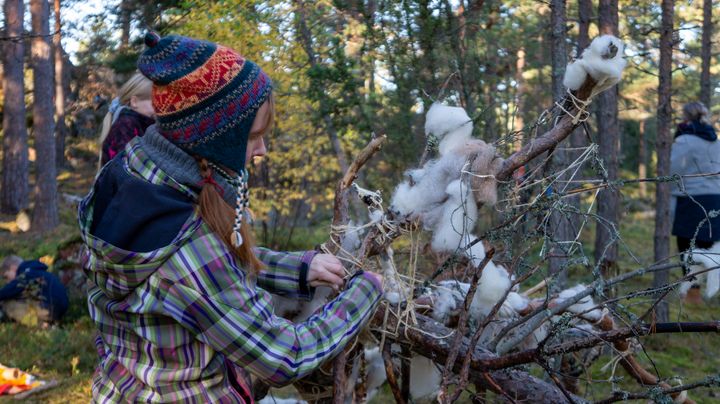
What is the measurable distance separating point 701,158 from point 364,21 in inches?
130

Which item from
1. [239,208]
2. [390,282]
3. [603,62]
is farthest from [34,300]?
[603,62]

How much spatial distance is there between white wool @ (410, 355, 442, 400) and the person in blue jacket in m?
4.68

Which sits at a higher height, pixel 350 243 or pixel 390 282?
pixel 350 243

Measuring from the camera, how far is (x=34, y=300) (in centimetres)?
625

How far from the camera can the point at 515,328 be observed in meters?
2.66

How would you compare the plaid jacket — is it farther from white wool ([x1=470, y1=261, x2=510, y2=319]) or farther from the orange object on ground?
the orange object on ground

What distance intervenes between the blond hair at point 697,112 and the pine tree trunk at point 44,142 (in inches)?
441

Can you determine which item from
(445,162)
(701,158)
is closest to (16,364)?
(445,162)

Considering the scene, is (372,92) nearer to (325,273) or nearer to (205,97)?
(325,273)

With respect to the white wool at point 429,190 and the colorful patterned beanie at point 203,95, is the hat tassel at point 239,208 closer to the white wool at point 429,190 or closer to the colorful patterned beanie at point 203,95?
the colorful patterned beanie at point 203,95

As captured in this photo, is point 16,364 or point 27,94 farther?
point 27,94

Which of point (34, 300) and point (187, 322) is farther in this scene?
point (34, 300)

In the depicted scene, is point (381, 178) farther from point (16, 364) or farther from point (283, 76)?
point (16, 364)

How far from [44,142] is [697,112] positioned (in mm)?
11541
